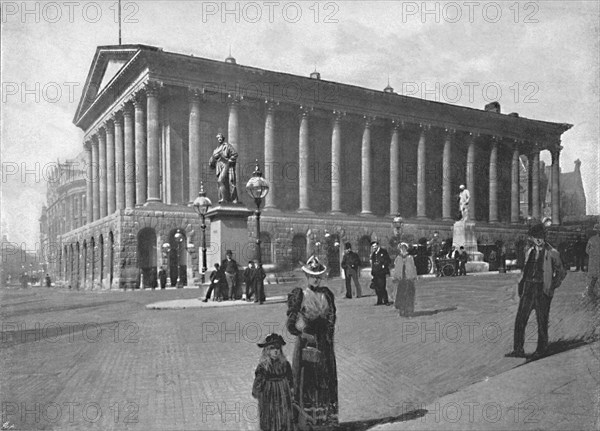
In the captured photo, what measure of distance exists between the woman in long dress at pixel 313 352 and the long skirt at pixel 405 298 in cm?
519

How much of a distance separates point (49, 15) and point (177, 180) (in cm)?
3002

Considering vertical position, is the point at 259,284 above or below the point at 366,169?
below

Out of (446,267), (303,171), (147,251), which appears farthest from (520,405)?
(147,251)

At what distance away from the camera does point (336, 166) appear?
12.8 m

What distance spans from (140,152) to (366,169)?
2848 cm

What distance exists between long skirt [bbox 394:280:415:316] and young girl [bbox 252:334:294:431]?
5661 millimetres

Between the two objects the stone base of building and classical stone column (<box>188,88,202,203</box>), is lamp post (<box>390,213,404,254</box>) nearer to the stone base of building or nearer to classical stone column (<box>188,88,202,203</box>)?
the stone base of building

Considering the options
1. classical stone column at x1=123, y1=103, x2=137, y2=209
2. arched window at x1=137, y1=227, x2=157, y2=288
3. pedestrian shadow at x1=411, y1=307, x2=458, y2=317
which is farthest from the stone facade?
classical stone column at x1=123, y1=103, x2=137, y2=209

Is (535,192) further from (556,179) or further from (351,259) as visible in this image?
(351,259)

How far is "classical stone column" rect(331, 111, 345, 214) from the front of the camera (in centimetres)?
1187

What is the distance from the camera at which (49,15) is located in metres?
8.89

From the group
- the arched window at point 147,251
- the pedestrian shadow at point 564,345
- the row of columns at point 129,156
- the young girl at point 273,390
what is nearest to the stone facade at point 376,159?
the pedestrian shadow at point 564,345

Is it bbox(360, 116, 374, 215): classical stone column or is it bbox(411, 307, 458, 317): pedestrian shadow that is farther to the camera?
bbox(360, 116, 374, 215): classical stone column

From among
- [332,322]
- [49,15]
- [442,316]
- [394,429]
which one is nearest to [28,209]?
[49,15]
